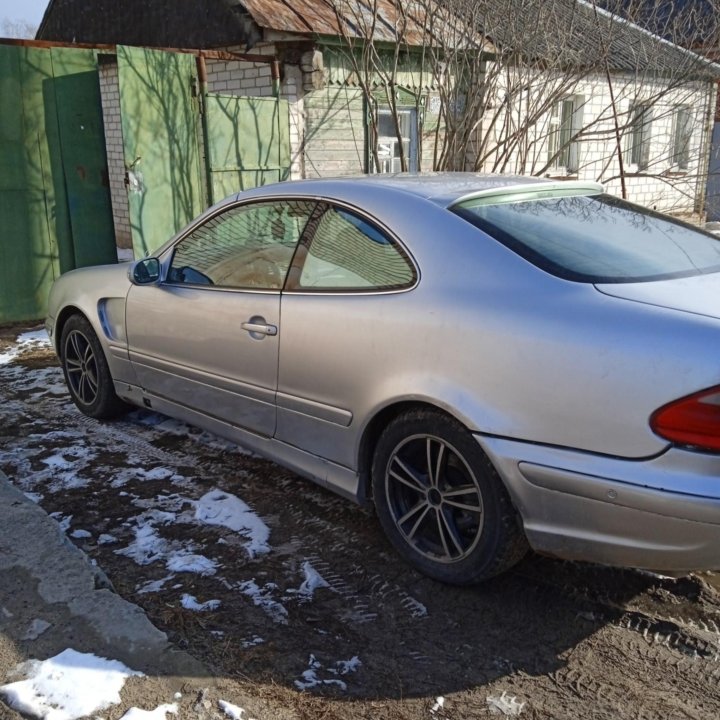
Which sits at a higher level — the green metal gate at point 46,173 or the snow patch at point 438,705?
the green metal gate at point 46,173

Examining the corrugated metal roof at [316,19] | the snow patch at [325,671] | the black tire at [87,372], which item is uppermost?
the corrugated metal roof at [316,19]

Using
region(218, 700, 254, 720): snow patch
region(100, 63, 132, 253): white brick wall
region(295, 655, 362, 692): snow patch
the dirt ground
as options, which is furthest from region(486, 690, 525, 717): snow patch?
region(100, 63, 132, 253): white brick wall

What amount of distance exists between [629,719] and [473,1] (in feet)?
21.0

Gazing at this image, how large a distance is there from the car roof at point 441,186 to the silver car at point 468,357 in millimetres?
16

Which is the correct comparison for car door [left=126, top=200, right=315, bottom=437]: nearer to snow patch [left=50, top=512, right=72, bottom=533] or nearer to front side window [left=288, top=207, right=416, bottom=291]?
front side window [left=288, top=207, right=416, bottom=291]

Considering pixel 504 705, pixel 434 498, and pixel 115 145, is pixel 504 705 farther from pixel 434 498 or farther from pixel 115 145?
pixel 115 145

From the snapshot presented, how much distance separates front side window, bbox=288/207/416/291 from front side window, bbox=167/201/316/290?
4.7 inches

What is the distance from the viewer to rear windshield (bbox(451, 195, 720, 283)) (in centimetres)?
280

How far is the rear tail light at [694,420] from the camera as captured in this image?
2273mm

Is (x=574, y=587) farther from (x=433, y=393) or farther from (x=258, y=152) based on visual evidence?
(x=258, y=152)

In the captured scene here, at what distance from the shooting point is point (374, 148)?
814 cm

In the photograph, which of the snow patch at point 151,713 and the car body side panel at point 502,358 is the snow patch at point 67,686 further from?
the car body side panel at point 502,358

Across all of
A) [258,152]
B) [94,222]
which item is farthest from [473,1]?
[94,222]

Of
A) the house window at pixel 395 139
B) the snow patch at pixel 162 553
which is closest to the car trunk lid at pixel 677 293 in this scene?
the snow patch at pixel 162 553
